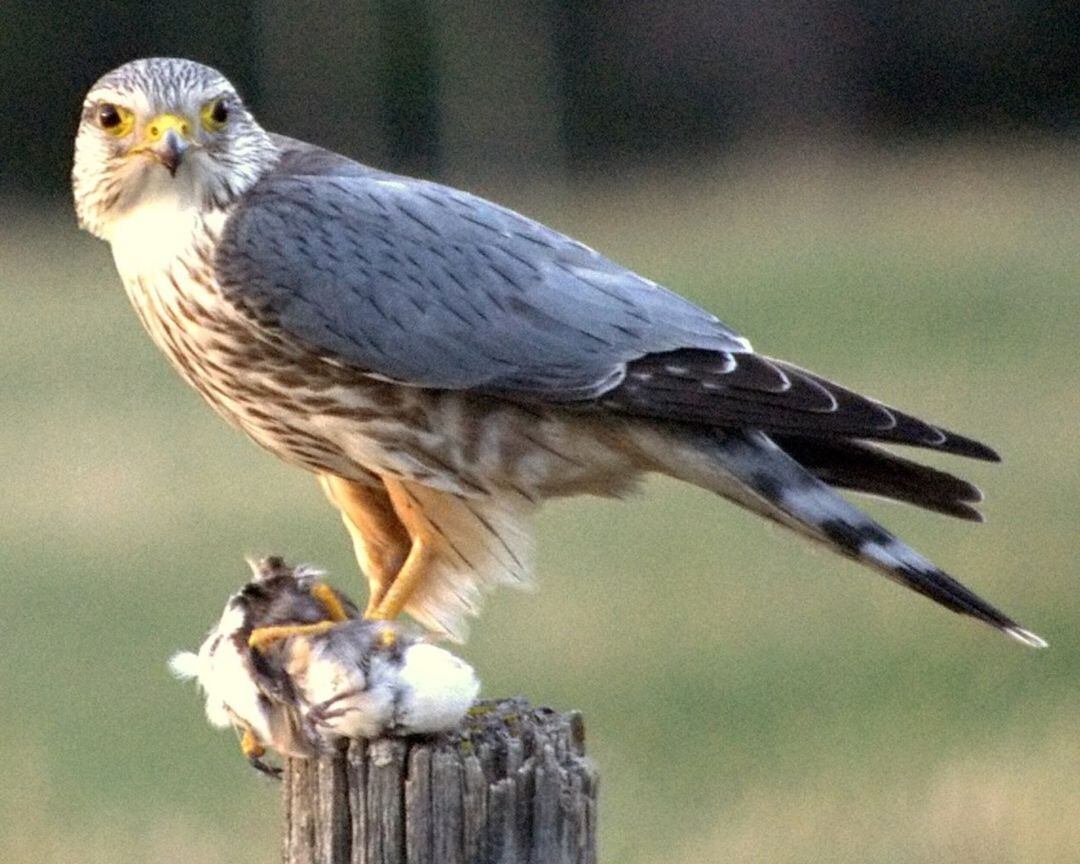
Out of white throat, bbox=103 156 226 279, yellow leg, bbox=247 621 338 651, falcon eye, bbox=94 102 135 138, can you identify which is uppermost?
falcon eye, bbox=94 102 135 138

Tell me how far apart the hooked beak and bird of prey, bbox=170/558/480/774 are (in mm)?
1057

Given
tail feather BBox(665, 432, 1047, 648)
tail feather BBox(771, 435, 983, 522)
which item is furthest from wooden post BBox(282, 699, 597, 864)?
tail feather BBox(771, 435, 983, 522)

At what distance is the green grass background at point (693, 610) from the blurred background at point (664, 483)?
0.02m

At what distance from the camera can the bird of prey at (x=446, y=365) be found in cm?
455

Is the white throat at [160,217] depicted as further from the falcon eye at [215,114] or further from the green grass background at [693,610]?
the green grass background at [693,610]

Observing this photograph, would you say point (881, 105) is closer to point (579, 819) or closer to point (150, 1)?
point (150, 1)

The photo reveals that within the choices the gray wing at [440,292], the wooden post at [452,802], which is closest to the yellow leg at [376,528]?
the gray wing at [440,292]

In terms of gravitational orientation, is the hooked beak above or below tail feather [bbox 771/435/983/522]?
above

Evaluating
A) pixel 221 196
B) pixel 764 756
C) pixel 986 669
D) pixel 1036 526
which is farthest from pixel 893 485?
pixel 1036 526

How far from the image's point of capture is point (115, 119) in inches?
192

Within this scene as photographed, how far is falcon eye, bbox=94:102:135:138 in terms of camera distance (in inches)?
191

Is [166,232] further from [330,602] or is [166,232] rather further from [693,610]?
[693,610]

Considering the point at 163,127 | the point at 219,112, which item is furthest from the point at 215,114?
the point at 163,127

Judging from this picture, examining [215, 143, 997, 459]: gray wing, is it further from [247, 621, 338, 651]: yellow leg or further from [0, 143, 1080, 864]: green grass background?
[0, 143, 1080, 864]: green grass background
